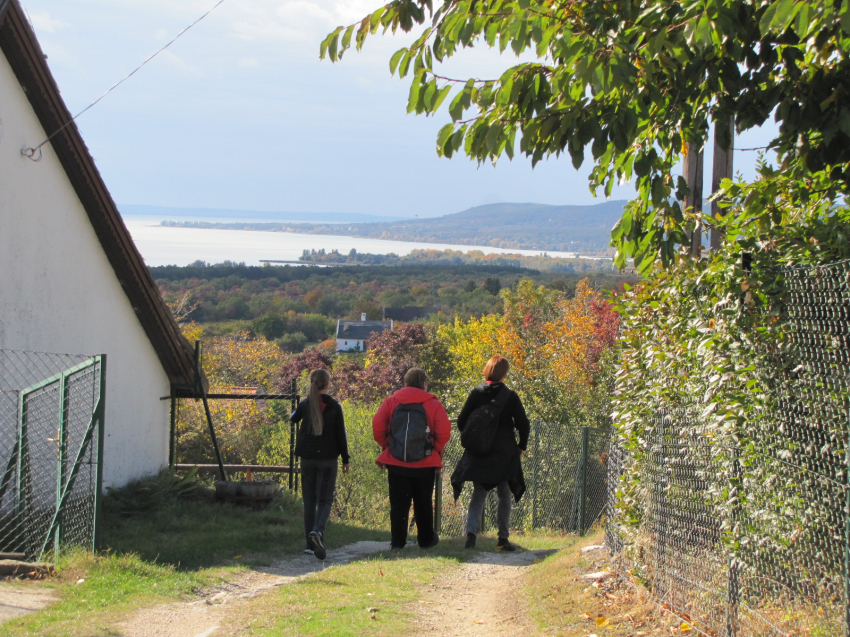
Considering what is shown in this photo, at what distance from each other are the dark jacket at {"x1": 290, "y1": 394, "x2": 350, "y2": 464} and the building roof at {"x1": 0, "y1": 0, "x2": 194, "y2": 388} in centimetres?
428

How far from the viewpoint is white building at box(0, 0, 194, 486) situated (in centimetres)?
902

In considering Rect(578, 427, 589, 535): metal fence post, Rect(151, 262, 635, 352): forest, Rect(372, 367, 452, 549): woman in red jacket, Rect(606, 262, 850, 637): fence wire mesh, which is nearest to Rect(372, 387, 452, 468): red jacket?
Rect(372, 367, 452, 549): woman in red jacket

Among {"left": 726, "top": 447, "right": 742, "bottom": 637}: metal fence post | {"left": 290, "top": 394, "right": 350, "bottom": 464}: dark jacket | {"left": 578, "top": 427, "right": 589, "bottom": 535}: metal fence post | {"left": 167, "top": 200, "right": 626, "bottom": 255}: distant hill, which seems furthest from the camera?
{"left": 167, "top": 200, "right": 626, "bottom": 255}: distant hill

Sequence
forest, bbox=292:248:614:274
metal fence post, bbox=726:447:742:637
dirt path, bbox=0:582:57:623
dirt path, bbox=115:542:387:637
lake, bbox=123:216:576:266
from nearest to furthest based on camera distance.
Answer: metal fence post, bbox=726:447:742:637 < dirt path, bbox=115:542:387:637 < dirt path, bbox=0:582:57:623 < lake, bbox=123:216:576:266 < forest, bbox=292:248:614:274

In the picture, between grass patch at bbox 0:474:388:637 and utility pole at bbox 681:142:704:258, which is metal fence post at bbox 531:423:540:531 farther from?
utility pole at bbox 681:142:704:258

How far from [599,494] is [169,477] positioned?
21.1ft

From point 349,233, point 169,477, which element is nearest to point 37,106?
point 169,477

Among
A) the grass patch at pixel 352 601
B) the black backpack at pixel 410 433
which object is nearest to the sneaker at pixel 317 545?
the grass patch at pixel 352 601

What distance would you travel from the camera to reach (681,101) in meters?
4.57

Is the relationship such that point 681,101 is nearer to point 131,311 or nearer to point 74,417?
point 74,417

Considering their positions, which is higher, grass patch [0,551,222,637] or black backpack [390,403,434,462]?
black backpack [390,403,434,462]

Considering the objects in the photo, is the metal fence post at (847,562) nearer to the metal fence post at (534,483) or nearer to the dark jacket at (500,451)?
the dark jacket at (500,451)

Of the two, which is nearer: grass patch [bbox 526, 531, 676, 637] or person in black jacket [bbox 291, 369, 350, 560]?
grass patch [bbox 526, 531, 676, 637]

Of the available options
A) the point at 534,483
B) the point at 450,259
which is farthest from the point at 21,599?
the point at 450,259
